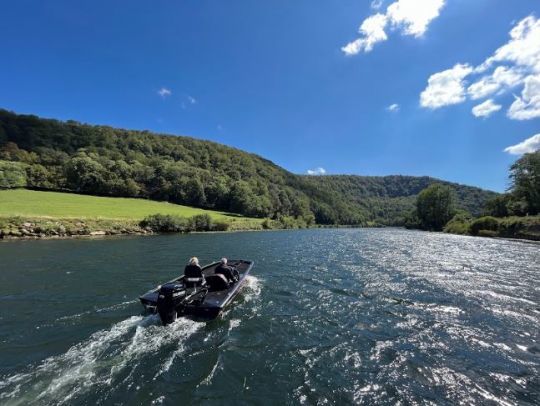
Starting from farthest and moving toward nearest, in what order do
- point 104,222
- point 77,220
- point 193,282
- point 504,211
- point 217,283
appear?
point 504,211 < point 104,222 < point 77,220 < point 193,282 < point 217,283

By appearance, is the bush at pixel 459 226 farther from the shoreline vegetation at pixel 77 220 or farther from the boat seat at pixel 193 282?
the boat seat at pixel 193 282

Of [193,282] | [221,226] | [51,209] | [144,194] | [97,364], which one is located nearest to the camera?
[97,364]

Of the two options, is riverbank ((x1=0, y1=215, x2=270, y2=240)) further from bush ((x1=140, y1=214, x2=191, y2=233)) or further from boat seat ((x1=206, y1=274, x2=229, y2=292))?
boat seat ((x1=206, y1=274, x2=229, y2=292))

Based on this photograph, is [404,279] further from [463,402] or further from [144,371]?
[144,371]

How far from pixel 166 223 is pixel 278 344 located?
5118cm

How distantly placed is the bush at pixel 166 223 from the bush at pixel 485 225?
67.0 m

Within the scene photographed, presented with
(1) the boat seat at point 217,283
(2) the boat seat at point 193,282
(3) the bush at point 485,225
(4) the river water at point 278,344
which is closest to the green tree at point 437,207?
(3) the bush at point 485,225

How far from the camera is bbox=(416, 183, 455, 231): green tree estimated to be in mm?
97812

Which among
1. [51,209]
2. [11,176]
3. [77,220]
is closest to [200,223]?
[77,220]

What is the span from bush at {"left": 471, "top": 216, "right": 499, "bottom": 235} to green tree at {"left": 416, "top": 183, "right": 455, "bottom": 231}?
26.1m

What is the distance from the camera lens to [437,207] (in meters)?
99.2

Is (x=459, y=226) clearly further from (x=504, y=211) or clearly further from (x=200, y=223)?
(x=200, y=223)

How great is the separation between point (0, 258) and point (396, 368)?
30.1 meters

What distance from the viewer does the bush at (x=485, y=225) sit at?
6756 cm
